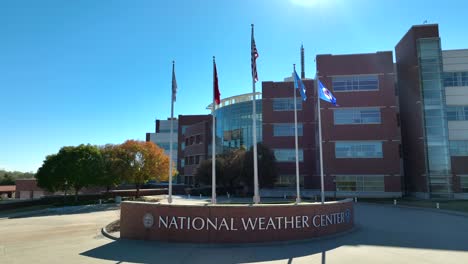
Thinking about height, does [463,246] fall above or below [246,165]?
below

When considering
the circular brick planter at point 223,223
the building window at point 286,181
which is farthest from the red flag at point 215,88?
the building window at point 286,181

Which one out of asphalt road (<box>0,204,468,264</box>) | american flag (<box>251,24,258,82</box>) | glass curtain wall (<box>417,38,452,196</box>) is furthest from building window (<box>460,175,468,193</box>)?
american flag (<box>251,24,258,82</box>)

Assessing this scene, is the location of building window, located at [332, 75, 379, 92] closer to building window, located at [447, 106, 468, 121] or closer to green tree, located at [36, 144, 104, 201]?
building window, located at [447, 106, 468, 121]

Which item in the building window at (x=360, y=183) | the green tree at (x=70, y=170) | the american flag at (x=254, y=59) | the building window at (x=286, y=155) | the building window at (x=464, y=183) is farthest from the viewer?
the building window at (x=286, y=155)

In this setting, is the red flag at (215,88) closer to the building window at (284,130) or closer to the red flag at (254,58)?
the red flag at (254,58)

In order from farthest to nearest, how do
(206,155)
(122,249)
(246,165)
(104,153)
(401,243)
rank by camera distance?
(206,155) → (246,165) → (104,153) → (401,243) → (122,249)

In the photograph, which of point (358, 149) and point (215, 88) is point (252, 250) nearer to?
point (215, 88)

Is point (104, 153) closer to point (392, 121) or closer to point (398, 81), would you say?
point (392, 121)

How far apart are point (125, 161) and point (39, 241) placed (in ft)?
91.5

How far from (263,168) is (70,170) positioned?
942 inches

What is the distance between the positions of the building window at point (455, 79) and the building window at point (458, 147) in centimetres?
721

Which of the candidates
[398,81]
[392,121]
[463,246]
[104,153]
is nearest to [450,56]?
[398,81]

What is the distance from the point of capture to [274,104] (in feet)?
173

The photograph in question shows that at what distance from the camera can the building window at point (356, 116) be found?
4506 centimetres
